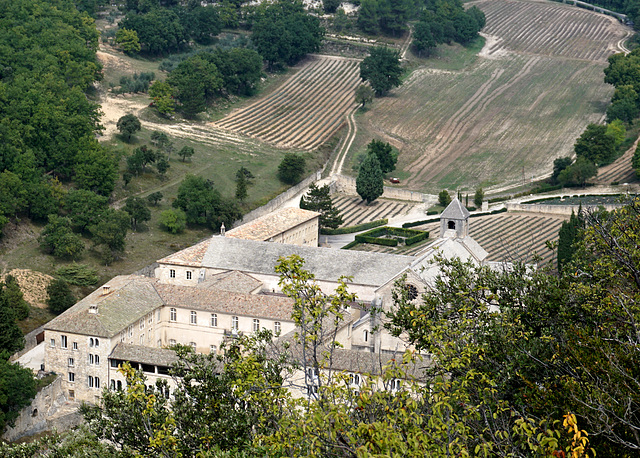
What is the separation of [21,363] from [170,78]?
7466 centimetres

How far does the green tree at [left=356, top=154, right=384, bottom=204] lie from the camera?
391 ft

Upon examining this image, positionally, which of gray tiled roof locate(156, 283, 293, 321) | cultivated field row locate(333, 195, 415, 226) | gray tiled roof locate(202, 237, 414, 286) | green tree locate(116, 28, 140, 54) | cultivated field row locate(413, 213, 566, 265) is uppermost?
green tree locate(116, 28, 140, 54)

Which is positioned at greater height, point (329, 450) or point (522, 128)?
point (329, 450)

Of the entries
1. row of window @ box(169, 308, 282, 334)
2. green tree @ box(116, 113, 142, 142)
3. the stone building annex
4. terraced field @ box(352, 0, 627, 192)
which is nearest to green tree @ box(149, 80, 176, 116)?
green tree @ box(116, 113, 142, 142)

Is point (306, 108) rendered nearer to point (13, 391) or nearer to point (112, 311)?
point (112, 311)

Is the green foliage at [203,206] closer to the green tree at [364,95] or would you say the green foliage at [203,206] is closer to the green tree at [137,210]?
the green tree at [137,210]

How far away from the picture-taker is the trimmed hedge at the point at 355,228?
106 meters

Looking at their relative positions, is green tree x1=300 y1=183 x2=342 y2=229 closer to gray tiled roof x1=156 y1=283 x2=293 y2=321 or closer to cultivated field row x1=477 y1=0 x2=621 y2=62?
gray tiled roof x1=156 y1=283 x2=293 y2=321

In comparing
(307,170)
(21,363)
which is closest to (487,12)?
(307,170)

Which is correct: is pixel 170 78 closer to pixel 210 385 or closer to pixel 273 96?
pixel 273 96

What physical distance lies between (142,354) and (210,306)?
805 cm

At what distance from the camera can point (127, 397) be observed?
33969mm

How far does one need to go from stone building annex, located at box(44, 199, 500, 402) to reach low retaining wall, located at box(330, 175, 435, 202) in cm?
4469

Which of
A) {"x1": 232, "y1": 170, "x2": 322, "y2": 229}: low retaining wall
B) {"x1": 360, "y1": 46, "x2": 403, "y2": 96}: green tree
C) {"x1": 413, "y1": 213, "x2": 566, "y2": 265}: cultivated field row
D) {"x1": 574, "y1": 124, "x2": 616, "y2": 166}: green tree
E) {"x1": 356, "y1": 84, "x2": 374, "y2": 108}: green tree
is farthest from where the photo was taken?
{"x1": 360, "y1": 46, "x2": 403, "y2": 96}: green tree
